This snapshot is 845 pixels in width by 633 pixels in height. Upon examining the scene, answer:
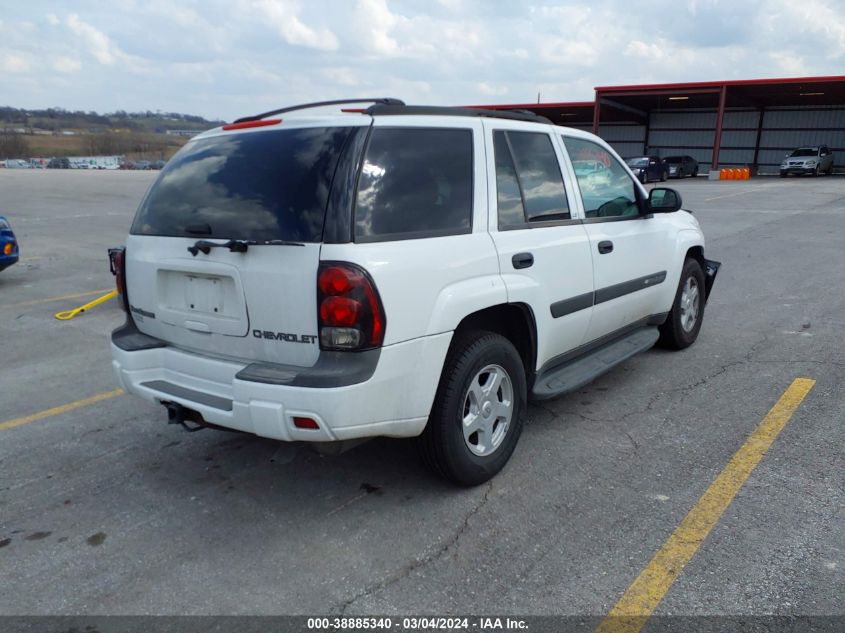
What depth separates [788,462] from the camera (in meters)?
3.57

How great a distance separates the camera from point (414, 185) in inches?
120

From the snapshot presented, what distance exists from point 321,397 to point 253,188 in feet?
3.38

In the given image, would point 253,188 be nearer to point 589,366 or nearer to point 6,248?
point 589,366

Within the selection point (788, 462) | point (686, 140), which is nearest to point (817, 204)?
point (788, 462)

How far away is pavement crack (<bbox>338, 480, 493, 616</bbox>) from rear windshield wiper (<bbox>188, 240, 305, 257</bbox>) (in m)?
1.44

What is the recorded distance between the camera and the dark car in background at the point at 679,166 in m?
36.1

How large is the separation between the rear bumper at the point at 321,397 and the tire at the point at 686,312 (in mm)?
3077

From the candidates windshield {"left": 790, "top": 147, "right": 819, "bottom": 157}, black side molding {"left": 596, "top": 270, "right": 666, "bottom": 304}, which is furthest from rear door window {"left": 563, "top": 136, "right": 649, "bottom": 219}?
windshield {"left": 790, "top": 147, "right": 819, "bottom": 157}

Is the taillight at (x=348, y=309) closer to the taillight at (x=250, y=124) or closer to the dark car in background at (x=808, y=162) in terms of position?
the taillight at (x=250, y=124)

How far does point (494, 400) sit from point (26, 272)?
28.3 feet

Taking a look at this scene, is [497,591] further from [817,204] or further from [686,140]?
[686,140]

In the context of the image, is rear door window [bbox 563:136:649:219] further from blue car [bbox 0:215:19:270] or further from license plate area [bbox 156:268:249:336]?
blue car [bbox 0:215:19:270]

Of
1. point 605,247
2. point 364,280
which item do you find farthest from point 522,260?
point 364,280

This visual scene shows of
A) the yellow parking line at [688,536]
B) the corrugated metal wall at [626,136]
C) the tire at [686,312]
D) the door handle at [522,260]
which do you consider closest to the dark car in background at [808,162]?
the corrugated metal wall at [626,136]
